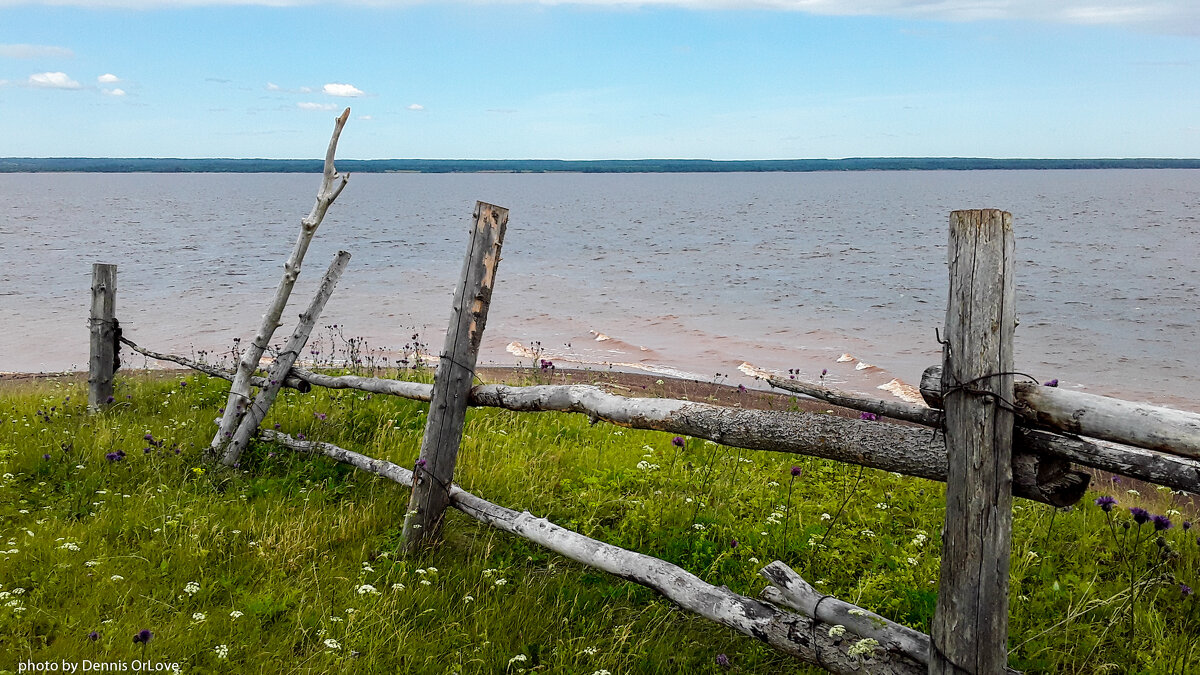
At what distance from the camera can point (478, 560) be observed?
471cm

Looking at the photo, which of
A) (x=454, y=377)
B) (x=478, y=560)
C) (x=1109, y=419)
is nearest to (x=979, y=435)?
(x=1109, y=419)

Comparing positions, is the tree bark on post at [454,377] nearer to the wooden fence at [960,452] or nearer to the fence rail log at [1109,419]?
the wooden fence at [960,452]

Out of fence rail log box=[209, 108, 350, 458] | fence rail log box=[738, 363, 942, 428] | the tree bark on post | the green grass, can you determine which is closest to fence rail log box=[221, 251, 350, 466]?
fence rail log box=[209, 108, 350, 458]

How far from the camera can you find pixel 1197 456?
2.55m

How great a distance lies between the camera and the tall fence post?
288 cm

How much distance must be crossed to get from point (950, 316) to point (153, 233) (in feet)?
172

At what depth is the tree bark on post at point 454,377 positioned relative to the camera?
16.0ft

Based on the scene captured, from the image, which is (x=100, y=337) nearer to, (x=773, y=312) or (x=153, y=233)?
(x=773, y=312)

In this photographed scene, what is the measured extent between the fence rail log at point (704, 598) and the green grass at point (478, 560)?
0.80 ft

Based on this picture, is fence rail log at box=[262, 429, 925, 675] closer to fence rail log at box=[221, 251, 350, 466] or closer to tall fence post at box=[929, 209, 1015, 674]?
tall fence post at box=[929, 209, 1015, 674]

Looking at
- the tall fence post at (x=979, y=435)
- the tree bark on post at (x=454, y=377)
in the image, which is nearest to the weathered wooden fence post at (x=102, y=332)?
the tree bark on post at (x=454, y=377)

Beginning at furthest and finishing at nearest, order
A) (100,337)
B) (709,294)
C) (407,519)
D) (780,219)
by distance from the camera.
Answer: (780,219), (709,294), (100,337), (407,519)

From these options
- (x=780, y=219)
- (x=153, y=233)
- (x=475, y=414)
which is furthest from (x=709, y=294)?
(x=780, y=219)

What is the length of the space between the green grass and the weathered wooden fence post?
0.57 metres
